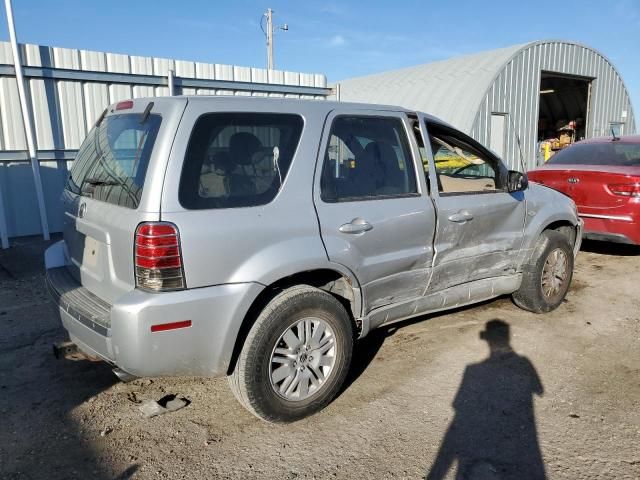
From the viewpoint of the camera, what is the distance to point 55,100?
8.23 metres

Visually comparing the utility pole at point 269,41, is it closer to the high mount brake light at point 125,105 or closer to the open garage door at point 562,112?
the open garage door at point 562,112

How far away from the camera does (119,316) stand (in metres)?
2.69

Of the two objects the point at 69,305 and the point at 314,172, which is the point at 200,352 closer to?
the point at 69,305

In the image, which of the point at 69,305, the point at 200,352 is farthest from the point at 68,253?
the point at 200,352

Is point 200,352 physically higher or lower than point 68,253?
lower

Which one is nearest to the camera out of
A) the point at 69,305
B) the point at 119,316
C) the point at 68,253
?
Result: the point at 119,316

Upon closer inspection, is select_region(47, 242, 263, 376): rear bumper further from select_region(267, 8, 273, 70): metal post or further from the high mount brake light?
select_region(267, 8, 273, 70): metal post

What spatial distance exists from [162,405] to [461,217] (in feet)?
8.37

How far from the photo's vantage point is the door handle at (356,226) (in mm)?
3303

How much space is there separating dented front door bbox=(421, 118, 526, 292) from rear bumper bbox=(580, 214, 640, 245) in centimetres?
278

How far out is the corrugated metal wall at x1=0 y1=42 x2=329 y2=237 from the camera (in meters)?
7.88

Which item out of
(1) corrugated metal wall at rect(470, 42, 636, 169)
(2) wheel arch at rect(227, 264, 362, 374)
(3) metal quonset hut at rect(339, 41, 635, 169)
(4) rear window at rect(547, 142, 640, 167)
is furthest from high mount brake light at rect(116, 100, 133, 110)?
(1) corrugated metal wall at rect(470, 42, 636, 169)

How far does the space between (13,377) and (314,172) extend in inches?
107

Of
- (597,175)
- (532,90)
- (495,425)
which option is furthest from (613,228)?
(532,90)
